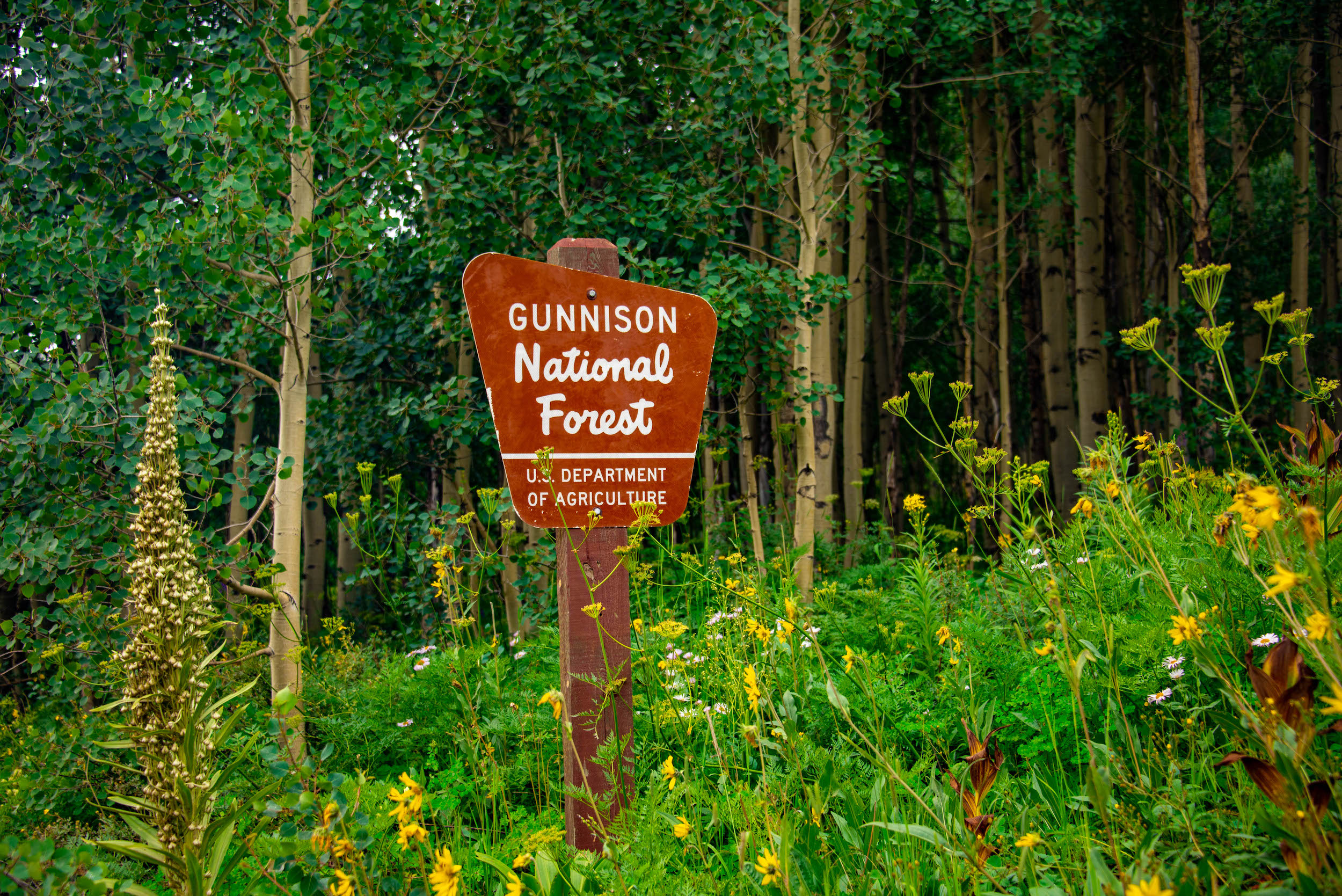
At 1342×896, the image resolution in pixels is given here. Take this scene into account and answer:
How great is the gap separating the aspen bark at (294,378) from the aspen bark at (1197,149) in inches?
305

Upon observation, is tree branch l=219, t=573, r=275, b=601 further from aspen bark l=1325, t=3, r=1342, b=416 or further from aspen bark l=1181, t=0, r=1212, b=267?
aspen bark l=1325, t=3, r=1342, b=416

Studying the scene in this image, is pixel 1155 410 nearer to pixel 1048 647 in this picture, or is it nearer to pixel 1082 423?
pixel 1082 423

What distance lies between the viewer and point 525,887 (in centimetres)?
188

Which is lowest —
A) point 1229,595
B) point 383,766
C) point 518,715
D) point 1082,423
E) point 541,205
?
point 383,766

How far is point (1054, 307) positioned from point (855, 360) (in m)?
3.10

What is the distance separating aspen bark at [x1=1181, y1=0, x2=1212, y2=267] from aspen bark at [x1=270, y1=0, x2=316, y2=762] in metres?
7.74

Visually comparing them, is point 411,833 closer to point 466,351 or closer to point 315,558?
point 466,351

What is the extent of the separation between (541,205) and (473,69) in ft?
3.83

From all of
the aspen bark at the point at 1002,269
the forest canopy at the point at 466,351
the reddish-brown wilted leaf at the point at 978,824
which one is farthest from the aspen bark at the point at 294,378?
the aspen bark at the point at 1002,269


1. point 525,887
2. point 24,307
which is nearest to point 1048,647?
point 525,887

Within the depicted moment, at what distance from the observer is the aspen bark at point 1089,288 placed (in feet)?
31.2

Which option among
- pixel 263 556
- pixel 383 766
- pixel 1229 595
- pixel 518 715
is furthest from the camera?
pixel 263 556

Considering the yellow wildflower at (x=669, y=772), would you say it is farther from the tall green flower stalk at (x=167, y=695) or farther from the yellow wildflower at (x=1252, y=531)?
the yellow wildflower at (x=1252, y=531)

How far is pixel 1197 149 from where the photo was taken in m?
8.45
